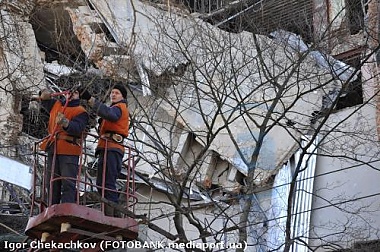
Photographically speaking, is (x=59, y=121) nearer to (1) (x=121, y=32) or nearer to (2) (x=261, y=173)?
(2) (x=261, y=173)

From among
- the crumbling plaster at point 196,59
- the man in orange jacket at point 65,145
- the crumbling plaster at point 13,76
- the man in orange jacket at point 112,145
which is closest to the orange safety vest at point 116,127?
the man in orange jacket at point 112,145

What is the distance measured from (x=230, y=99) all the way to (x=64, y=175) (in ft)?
24.0

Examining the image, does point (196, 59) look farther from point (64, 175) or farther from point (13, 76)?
point (64, 175)

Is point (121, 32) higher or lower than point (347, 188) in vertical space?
higher

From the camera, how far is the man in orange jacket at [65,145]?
23.7 ft

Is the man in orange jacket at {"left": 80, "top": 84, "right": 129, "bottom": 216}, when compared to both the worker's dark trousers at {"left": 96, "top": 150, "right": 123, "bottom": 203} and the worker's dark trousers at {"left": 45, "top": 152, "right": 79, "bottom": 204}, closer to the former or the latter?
the worker's dark trousers at {"left": 96, "top": 150, "right": 123, "bottom": 203}

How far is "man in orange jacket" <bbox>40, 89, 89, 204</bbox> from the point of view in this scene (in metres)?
7.22

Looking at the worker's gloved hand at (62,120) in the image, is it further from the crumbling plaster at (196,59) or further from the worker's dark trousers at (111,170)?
the crumbling plaster at (196,59)

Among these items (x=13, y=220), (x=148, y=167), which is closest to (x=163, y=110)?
(x=148, y=167)

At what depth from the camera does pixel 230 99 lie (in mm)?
14195

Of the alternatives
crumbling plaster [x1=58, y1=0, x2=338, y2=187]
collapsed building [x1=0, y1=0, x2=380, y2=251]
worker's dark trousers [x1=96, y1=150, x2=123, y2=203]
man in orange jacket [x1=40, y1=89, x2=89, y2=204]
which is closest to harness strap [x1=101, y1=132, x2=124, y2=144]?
worker's dark trousers [x1=96, y1=150, x2=123, y2=203]

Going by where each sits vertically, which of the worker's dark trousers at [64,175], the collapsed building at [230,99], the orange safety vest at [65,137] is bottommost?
the worker's dark trousers at [64,175]

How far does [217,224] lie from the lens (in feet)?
43.3

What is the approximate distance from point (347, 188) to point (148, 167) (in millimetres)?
3769
